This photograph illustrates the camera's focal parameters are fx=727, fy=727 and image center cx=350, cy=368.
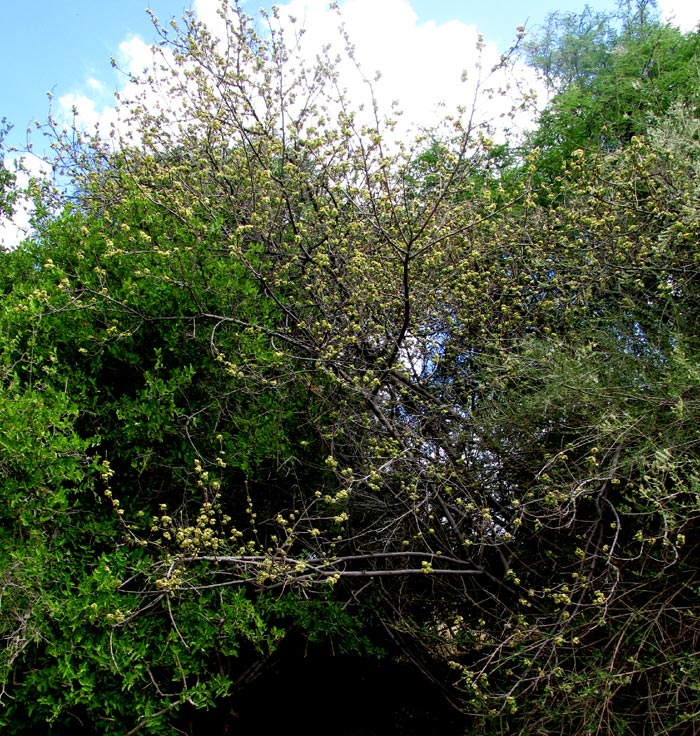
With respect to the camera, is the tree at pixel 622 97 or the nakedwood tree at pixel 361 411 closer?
the nakedwood tree at pixel 361 411

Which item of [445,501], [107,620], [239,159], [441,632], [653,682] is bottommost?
[653,682]

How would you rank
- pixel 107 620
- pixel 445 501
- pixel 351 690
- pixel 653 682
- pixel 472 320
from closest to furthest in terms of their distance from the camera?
1. pixel 107 620
2. pixel 653 682
3. pixel 445 501
4. pixel 472 320
5. pixel 351 690

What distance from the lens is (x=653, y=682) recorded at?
3.88 m

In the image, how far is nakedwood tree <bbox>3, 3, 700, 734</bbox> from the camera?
151 inches

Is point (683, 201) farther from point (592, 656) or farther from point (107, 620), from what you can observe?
point (107, 620)

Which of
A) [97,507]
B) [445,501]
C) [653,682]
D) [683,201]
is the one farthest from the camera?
[445,501]

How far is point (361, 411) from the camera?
4.81 m

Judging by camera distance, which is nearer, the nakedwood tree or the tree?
the nakedwood tree

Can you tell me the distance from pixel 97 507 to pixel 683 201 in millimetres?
3953

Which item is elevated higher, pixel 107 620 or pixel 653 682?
pixel 107 620

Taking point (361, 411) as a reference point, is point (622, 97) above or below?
above

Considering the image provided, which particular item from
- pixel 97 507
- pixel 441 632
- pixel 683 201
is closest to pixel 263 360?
pixel 97 507

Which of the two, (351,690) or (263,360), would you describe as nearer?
(263,360)

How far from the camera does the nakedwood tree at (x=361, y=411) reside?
3.82 metres
